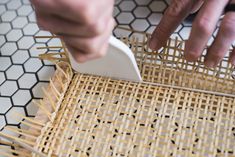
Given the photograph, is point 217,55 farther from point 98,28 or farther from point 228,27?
point 98,28

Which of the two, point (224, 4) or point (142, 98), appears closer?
point (224, 4)

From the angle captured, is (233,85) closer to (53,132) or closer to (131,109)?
(131,109)

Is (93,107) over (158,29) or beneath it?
beneath

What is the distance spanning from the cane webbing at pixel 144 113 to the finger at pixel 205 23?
8 centimetres

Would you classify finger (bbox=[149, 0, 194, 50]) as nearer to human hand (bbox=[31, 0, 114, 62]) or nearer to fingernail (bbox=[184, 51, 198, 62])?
fingernail (bbox=[184, 51, 198, 62])

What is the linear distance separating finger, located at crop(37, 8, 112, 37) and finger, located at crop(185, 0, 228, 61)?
14 cm

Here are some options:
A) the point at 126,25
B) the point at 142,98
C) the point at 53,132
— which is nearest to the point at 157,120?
the point at 142,98

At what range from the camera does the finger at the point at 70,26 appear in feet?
0.91

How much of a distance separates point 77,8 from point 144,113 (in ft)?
0.86

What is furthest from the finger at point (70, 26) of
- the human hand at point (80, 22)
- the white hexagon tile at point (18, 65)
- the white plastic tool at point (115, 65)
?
the white hexagon tile at point (18, 65)

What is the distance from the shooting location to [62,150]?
457mm

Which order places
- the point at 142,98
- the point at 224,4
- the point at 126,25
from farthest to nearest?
the point at 126,25 < the point at 142,98 < the point at 224,4

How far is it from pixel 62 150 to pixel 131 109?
0.11m

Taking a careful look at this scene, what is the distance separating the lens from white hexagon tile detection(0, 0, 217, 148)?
61 centimetres
